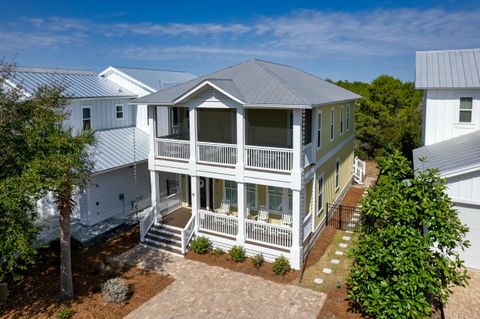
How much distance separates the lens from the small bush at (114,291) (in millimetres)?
11992

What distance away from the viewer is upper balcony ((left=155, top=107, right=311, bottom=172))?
14.5 m

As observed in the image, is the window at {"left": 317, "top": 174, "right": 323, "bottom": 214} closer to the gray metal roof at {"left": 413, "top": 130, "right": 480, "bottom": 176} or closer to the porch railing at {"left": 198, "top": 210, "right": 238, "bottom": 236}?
the gray metal roof at {"left": 413, "top": 130, "right": 480, "bottom": 176}

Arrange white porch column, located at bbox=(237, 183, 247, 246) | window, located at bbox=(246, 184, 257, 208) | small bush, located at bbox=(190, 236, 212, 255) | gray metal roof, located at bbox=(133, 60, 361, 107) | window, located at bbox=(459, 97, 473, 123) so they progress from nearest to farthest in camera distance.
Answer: gray metal roof, located at bbox=(133, 60, 361, 107) < white porch column, located at bbox=(237, 183, 247, 246) < small bush, located at bbox=(190, 236, 212, 255) < window, located at bbox=(246, 184, 257, 208) < window, located at bbox=(459, 97, 473, 123)

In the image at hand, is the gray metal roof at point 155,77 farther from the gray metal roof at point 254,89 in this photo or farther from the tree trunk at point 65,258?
the tree trunk at point 65,258

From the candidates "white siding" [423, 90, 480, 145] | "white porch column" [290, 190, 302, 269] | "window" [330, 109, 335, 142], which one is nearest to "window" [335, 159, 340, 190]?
"window" [330, 109, 335, 142]

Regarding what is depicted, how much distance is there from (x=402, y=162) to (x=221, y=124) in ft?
32.3

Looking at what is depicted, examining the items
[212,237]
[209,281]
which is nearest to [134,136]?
[212,237]

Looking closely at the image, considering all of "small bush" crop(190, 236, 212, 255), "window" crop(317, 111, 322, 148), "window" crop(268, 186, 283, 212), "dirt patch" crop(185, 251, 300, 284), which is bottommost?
"dirt patch" crop(185, 251, 300, 284)

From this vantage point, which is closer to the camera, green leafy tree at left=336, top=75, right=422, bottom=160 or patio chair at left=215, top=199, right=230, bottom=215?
patio chair at left=215, top=199, right=230, bottom=215

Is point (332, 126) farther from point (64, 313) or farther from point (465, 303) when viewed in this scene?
point (64, 313)

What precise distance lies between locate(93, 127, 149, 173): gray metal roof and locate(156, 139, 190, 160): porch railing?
10.5ft

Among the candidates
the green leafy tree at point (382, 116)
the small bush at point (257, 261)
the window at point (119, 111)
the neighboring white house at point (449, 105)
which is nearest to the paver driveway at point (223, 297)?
the small bush at point (257, 261)

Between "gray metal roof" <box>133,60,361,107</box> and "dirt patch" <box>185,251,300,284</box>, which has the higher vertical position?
"gray metal roof" <box>133,60,361,107</box>

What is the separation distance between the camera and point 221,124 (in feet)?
61.2
